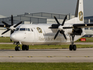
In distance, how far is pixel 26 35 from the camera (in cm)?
2875

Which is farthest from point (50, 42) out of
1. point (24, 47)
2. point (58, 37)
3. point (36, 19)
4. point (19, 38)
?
point (36, 19)

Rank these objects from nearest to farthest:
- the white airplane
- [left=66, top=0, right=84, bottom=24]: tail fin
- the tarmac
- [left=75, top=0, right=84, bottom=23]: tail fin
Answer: the tarmac
the white airplane
[left=66, top=0, right=84, bottom=24]: tail fin
[left=75, top=0, right=84, bottom=23]: tail fin

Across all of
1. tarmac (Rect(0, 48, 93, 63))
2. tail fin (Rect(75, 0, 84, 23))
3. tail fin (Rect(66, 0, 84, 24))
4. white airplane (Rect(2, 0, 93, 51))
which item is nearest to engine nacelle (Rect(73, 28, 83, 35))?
white airplane (Rect(2, 0, 93, 51))

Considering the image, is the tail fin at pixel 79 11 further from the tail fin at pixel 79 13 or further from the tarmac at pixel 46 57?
the tarmac at pixel 46 57

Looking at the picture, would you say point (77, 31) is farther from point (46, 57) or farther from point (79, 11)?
point (46, 57)

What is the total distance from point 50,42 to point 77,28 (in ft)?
14.5

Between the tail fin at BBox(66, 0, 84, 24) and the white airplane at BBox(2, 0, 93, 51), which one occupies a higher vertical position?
the tail fin at BBox(66, 0, 84, 24)

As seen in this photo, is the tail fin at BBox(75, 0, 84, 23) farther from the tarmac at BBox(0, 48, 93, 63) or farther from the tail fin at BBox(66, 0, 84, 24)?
the tarmac at BBox(0, 48, 93, 63)

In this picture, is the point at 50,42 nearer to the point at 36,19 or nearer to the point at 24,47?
the point at 24,47

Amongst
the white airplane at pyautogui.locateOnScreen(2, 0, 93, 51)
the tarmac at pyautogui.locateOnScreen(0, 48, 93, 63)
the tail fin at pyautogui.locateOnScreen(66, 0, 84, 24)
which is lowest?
the tarmac at pyautogui.locateOnScreen(0, 48, 93, 63)

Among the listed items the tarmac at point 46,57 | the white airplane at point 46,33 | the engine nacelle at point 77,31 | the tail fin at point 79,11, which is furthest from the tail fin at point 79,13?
the tarmac at point 46,57

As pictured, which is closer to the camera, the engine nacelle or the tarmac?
the tarmac

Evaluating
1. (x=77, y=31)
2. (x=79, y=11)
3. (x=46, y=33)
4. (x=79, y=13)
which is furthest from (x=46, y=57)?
(x=79, y=11)

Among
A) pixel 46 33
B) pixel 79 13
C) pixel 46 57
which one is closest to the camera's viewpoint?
pixel 46 57
